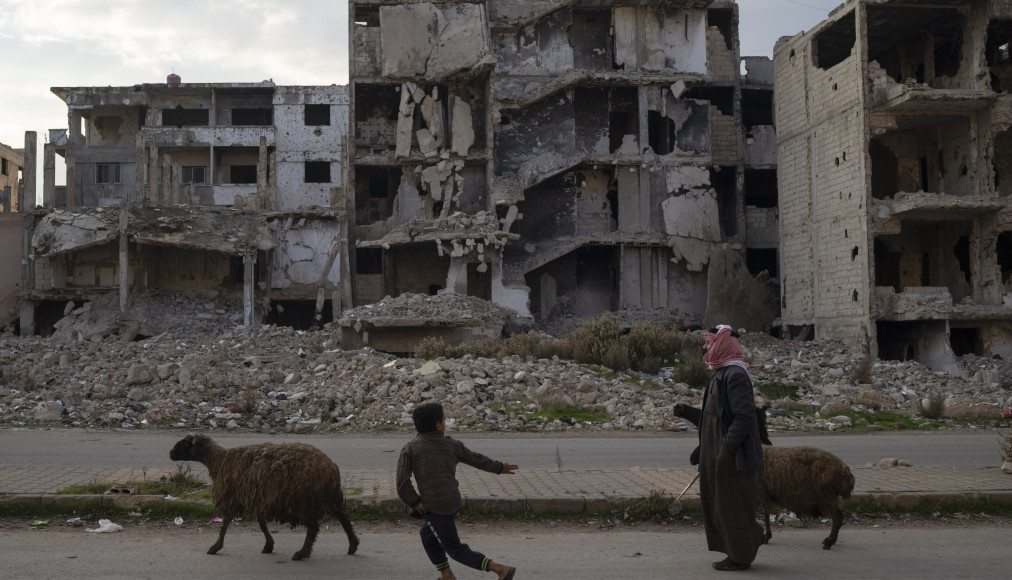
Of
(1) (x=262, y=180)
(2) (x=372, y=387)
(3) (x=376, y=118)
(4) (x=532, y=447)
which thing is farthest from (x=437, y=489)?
(3) (x=376, y=118)

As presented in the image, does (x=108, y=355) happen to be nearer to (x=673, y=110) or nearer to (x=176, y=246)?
(x=176, y=246)

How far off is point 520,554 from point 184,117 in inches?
1580

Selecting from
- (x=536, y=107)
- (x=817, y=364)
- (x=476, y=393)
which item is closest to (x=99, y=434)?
(x=476, y=393)

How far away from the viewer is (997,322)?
1030 inches

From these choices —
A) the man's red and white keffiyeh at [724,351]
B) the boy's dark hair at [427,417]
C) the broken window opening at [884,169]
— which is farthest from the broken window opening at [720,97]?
the boy's dark hair at [427,417]

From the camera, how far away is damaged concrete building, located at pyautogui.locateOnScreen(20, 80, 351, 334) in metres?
31.8

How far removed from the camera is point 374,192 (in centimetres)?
3788

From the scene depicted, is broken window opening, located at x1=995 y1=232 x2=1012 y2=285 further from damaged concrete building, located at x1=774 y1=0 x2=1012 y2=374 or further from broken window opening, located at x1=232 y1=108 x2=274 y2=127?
broken window opening, located at x1=232 y1=108 x2=274 y2=127

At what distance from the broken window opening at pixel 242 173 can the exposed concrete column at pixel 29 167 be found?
362 inches

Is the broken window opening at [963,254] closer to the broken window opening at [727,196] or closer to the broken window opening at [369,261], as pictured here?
the broken window opening at [727,196]

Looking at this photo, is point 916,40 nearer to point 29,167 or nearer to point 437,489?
point 437,489

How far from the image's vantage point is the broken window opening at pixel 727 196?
36.9 meters

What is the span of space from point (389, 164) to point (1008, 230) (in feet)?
73.2

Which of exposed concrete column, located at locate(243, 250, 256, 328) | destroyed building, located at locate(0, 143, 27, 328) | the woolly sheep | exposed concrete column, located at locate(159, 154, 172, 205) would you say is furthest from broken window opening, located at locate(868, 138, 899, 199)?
destroyed building, located at locate(0, 143, 27, 328)
